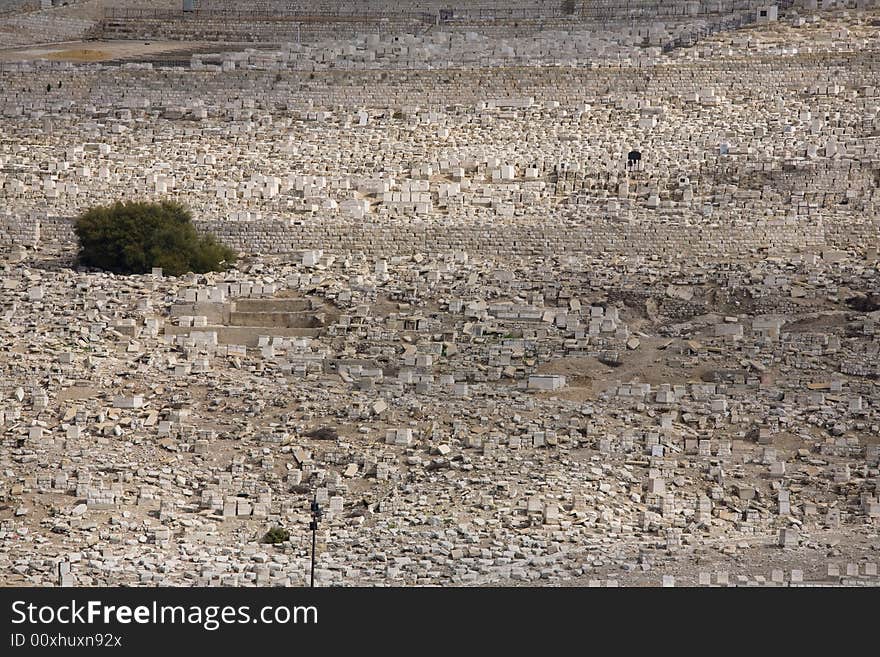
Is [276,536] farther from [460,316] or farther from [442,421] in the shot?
[460,316]

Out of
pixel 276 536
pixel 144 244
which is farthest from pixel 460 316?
pixel 276 536

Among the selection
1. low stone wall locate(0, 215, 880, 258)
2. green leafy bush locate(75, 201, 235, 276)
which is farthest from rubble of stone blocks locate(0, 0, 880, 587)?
green leafy bush locate(75, 201, 235, 276)

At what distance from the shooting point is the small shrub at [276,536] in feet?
85.4

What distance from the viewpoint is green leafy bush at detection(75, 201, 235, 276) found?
1357 inches

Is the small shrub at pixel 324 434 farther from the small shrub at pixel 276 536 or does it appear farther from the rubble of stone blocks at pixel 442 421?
the small shrub at pixel 276 536

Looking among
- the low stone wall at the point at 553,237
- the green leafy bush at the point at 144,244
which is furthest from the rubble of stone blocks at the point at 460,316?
the green leafy bush at the point at 144,244

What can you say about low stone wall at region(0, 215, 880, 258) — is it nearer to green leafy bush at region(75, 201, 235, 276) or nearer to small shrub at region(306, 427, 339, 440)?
green leafy bush at region(75, 201, 235, 276)

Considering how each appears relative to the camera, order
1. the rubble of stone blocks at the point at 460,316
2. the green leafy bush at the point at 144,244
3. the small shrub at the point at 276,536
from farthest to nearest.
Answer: the green leafy bush at the point at 144,244, the rubble of stone blocks at the point at 460,316, the small shrub at the point at 276,536

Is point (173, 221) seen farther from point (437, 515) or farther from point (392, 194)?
point (437, 515)

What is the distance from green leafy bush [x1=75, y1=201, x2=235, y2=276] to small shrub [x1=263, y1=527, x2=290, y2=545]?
8.56 m

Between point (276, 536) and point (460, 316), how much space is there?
6657mm

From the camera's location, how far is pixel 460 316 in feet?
106

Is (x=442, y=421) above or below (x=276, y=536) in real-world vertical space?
above

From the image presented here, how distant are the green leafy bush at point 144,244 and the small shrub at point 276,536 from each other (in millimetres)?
8558
